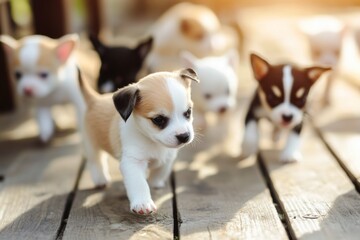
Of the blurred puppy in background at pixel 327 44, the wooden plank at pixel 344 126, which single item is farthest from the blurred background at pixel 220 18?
the wooden plank at pixel 344 126

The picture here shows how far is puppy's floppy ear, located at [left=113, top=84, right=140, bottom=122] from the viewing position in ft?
6.46

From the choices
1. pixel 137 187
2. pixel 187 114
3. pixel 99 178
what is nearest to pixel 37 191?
pixel 99 178

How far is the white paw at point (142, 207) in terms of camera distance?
6.71ft

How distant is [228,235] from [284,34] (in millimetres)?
4028

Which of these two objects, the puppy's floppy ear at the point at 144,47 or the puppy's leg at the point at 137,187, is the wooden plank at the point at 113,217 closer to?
the puppy's leg at the point at 137,187

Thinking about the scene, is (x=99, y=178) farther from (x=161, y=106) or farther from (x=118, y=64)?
(x=118, y=64)

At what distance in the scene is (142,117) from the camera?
2.05 m

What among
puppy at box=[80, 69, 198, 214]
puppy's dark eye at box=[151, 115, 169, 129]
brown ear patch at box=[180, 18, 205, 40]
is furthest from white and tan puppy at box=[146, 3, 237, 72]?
puppy's dark eye at box=[151, 115, 169, 129]

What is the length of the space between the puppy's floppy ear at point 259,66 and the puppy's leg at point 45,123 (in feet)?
3.72

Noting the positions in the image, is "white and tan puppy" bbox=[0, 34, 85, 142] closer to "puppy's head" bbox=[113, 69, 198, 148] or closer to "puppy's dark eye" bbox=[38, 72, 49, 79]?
"puppy's dark eye" bbox=[38, 72, 49, 79]

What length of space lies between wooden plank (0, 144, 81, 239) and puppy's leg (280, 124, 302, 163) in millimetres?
947

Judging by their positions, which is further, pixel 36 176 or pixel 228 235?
pixel 36 176

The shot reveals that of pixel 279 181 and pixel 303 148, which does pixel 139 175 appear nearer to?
pixel 279 181

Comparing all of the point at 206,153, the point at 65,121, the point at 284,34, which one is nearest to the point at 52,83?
the point at 65,121
